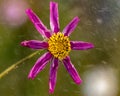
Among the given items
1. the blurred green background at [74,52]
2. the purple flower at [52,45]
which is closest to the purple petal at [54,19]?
the purple flower at [52,45]

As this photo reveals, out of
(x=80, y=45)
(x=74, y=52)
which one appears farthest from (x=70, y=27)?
(x=74, y=52)

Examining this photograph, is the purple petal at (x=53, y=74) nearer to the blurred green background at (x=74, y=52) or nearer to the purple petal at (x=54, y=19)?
the purple petal at (x=54, y=19)

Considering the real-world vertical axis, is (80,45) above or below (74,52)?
above

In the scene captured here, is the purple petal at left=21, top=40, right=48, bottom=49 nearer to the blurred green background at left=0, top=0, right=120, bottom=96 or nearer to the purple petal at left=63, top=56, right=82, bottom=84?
the purple petal at left=63, top=56, right=82, bottom=84

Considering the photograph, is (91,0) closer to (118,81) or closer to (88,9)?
(88,9)

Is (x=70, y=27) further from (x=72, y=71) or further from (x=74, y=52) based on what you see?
(x=74, y=52)

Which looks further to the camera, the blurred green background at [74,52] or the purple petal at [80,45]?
the blurred green background at [74,52]
